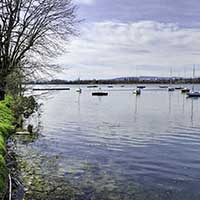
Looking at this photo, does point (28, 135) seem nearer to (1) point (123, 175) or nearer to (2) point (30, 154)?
(2) point (30, 154)

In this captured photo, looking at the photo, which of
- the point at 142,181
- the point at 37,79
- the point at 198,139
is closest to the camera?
the point at 142,181

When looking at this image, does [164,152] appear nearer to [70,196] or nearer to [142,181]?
[142,181]

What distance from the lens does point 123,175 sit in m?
15.1

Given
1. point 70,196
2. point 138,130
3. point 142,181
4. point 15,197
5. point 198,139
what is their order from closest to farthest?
1. point 15,197
2. point 70,196
3. point 142,181
4. point 198,139
5. point 138,130

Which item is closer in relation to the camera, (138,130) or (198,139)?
(198,139)

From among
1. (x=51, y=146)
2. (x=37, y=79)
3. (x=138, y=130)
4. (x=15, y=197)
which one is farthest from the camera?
(x=138, y=130)

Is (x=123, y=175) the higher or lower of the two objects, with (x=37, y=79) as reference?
lower

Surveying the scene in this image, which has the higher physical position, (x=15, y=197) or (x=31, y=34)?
(x=31, y=34)

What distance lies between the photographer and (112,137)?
26.3 metres

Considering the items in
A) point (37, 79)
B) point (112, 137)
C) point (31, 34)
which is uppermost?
point (31, 34)

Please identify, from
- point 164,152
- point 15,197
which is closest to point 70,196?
point 15,197

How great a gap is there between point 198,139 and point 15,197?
17.3 metres

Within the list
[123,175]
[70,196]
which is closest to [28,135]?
[123,175]

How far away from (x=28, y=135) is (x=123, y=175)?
41.4ft
